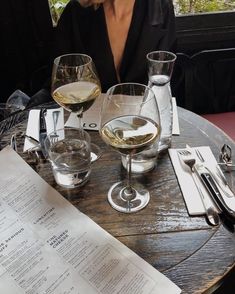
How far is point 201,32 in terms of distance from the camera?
2080 mm

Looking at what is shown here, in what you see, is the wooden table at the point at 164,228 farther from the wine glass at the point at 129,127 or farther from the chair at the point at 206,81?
the chair at the point at 206,81

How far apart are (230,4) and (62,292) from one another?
1.96 metres

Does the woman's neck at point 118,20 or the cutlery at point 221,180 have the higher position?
the woman's neck at point 118,20

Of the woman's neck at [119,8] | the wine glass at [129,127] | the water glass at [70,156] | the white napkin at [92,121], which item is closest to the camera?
the wine glass at [129,127]

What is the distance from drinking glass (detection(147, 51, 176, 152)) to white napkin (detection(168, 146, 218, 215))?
0.04m

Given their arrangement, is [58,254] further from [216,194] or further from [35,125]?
[35,125]

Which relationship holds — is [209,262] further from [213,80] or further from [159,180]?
[213,80]

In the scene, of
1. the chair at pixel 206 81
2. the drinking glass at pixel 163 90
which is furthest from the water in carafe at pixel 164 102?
the chair at pixel 206 81

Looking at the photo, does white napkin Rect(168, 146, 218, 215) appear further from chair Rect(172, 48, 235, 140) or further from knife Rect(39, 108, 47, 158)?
chair Rect(172, 48, 235, 140)

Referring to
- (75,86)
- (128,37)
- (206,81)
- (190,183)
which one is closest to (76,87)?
(75,86)

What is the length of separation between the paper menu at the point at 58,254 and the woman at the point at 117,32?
0.86m

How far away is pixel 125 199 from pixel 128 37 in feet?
3.22

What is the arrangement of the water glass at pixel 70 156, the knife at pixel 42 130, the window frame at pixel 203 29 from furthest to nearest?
the window frame at pixel 203 29, the knife at pixel 42 130, the water glass at pixel 70 156

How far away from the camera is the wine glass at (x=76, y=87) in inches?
36.8
